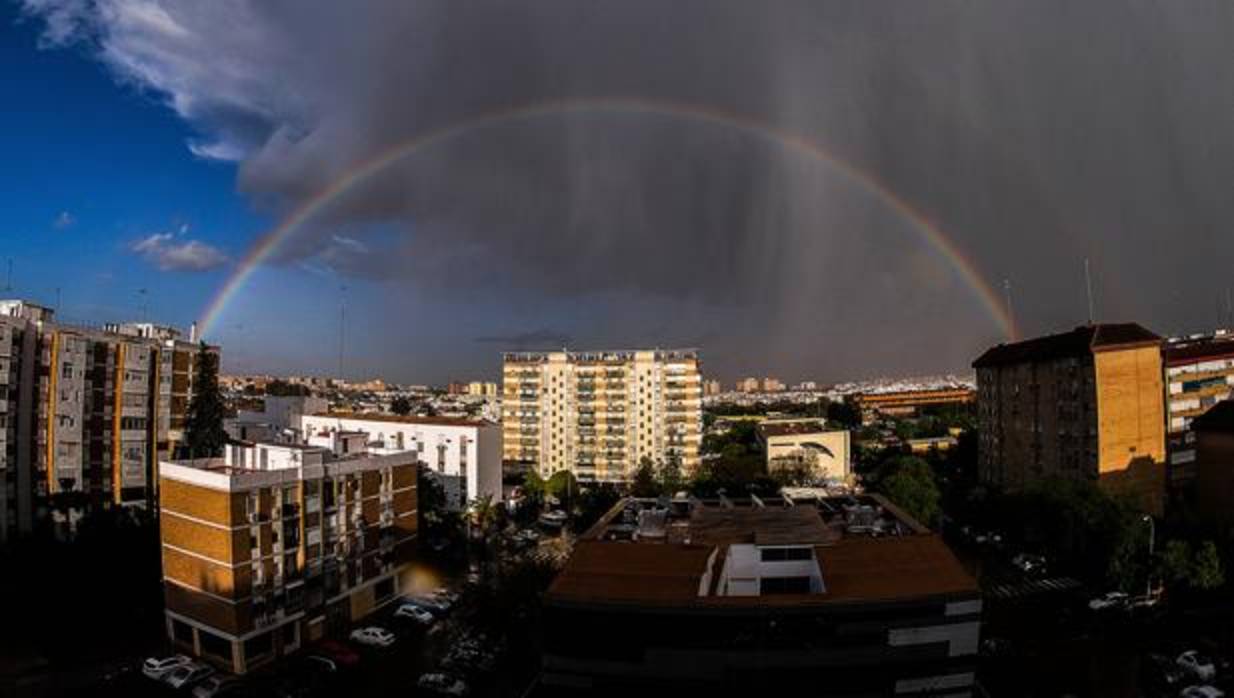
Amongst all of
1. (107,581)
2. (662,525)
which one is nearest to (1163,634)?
(662,525)

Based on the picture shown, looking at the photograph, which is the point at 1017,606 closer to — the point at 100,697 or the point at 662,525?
the point at 662,525

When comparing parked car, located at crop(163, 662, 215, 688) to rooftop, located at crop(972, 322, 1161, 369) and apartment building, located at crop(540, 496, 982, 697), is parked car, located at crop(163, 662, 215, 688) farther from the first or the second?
rooftop, located at crop(972, 322, 1161, 369)

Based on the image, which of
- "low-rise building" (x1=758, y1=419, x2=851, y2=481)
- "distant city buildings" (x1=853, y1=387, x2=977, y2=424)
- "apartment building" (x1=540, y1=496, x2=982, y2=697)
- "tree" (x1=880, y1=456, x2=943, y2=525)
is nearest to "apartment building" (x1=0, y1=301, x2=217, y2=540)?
"apartment building" (x1=540, y1=496, x2=982, y2=697)

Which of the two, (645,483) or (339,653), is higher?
(645,483)

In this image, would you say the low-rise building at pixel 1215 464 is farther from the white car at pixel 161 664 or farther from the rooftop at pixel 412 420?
the white car at pixel 161 664

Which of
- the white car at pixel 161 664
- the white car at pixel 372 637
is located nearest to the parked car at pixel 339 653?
the white car at pixel 372 637

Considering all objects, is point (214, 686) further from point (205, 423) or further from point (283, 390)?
point (283, 390)

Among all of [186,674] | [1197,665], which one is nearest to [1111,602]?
[1197,665]
